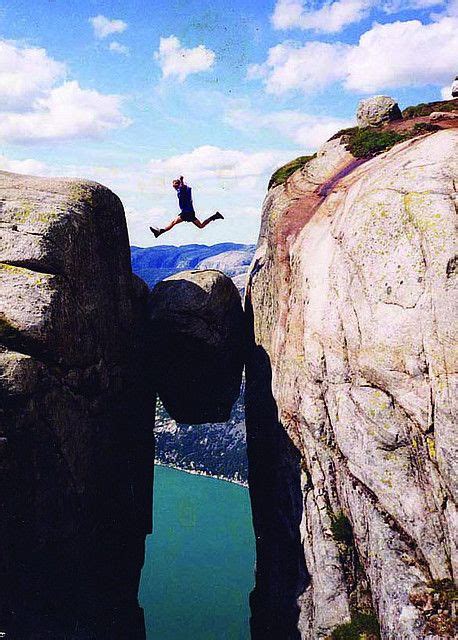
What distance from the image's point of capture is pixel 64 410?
1675 centimetres

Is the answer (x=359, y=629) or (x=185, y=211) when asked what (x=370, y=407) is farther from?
(x=185, y=211)

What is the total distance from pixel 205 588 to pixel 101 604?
1187 inches

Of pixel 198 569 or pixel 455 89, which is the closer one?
pixel 455 89

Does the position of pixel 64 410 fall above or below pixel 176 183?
below

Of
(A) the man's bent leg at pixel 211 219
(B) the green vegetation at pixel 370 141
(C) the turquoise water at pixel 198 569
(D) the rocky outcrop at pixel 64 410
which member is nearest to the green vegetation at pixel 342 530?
(D) the rocky outcrop at pixel 64 410

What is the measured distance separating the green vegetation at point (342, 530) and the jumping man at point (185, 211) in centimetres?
1600

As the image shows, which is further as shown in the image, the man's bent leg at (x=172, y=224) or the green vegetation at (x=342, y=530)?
the man's bent leg at (x=172, y=224)

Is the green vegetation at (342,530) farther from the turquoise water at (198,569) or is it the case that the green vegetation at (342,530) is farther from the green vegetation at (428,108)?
the turquoise water at (198,569)

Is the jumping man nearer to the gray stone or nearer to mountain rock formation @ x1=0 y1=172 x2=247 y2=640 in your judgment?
mountain rock formation @ x1=0 y1=172 x2=247 y2=640

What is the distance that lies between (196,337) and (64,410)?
10732 millimetres

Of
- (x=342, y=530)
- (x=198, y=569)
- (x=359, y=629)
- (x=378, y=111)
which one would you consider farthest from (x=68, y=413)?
(x=198, y=569)

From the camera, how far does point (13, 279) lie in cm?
1588

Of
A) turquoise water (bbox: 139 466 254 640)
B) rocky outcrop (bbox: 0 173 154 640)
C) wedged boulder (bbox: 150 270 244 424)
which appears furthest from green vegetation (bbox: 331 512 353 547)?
turquoise water (bbox: 139 466 254 640)

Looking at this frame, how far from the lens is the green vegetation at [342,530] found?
15.7m
